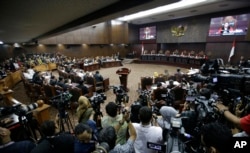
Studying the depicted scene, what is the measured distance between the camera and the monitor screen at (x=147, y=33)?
16.1 m

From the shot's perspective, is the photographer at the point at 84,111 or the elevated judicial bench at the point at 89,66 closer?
the photographer at the point at 84,111

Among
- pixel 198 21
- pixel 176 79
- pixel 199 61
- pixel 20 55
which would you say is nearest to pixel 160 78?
pixel 176 79

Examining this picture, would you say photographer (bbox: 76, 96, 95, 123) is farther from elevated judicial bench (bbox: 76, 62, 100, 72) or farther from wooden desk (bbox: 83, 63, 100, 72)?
wooden desk (bbox: 83, 63, 100, 72)

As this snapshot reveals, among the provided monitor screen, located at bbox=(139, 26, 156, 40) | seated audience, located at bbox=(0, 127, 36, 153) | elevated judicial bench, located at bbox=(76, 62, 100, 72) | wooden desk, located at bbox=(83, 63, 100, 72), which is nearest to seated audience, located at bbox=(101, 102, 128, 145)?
seated audience, located at bbox=(0, 127, 36, 153)

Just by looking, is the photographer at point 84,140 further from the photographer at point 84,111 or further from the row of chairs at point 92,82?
the row of chairs at point 92,82

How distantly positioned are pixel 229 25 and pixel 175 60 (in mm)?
4732

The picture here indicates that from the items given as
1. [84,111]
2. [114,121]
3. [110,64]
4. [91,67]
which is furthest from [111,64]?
[114,121]

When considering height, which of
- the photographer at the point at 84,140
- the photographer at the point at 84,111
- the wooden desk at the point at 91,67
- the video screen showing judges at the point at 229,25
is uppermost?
the video screen showing judges at the point at 229,25

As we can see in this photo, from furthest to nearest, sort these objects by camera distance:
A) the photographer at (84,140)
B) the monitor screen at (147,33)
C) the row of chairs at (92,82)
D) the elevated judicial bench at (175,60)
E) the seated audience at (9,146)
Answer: the monitor screen at (147,33) → the elevated judicial bench at (175,60) → the row of chairs at (92,82) → the seated audience at (9,146) → the photographer at (84,140)

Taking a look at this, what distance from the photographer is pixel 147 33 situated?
16.7m

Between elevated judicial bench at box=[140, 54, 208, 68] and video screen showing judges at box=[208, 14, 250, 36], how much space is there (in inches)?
92.5

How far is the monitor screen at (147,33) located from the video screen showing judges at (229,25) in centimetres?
593

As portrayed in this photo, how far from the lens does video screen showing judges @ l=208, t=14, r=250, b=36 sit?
966 cm

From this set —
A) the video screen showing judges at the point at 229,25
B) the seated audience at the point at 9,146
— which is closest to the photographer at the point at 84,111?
the seated audience at the point at 9,146
